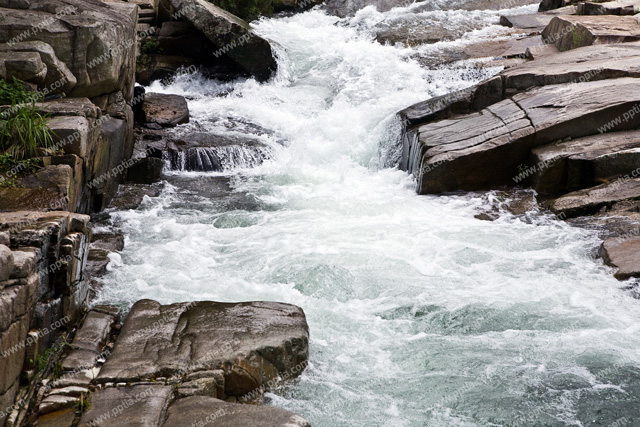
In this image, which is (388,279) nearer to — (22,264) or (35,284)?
(35,284)

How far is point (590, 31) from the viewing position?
12547 millimetres

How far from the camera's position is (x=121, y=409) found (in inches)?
181

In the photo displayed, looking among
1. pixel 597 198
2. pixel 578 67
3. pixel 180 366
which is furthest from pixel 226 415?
pixel 578 67

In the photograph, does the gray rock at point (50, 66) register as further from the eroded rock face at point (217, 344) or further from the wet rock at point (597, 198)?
the wet rock at point (597, 198)

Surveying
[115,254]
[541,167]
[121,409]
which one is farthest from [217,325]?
[541,167]

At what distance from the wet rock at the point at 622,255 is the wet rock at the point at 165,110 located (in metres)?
7.83

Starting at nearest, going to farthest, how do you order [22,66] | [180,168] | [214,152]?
1. [22,66]
2. [180,168]
3. [214,152]

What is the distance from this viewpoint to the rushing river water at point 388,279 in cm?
540

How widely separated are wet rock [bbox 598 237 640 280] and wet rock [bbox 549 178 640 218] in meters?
1.18

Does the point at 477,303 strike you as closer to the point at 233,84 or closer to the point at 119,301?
the point at 119,301

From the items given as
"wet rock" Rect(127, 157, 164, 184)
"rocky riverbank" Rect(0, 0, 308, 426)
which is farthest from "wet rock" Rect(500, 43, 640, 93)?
"rocky riverbank" Rect(0, 0, 308, 426)

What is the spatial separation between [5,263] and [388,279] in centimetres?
413

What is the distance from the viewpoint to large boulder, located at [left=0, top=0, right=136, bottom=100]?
8867mm

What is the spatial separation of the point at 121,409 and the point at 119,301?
220cm
